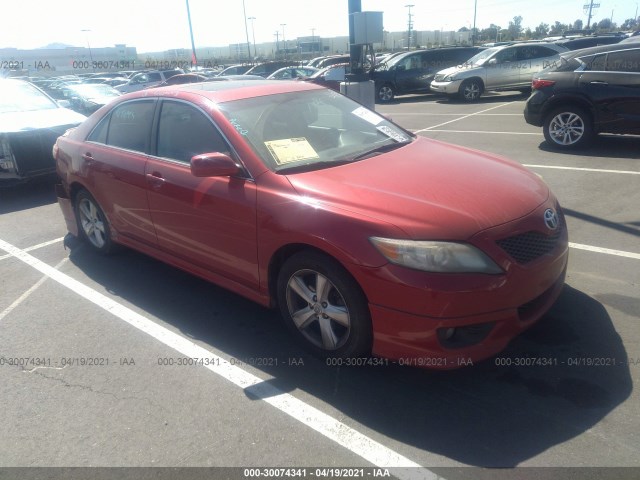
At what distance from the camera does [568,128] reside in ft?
27.3

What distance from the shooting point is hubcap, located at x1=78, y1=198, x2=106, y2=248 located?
499cm

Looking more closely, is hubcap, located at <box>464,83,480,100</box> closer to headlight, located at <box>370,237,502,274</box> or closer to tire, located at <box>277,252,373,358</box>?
tire, located at <box>277,252,373,358</box>

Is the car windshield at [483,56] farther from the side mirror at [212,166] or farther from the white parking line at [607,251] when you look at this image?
the side mirror at [212,166]

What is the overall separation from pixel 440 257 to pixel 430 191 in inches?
21.0

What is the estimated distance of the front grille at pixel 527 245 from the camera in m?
2.79

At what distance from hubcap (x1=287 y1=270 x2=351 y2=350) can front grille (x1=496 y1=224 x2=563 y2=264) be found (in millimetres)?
961

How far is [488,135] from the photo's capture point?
34.1 feet

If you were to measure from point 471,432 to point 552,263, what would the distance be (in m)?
1.07

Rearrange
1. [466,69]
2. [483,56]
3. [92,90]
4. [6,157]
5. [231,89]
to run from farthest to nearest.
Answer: [483,56] → [466,69] → [92,90] → [6,157] → [231,89]

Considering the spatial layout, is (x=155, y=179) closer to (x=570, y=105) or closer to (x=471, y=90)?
(x=570, y=105)

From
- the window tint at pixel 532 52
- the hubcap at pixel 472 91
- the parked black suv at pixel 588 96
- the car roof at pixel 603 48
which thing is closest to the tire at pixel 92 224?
the parked black suv at pixel 588 96

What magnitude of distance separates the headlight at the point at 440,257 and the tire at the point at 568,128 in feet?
21.5

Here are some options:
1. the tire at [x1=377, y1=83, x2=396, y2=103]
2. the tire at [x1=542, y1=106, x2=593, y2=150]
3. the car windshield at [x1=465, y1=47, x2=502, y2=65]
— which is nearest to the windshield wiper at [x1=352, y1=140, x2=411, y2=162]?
the tire at [x1=542, y1=106, x2=593, y2=150]

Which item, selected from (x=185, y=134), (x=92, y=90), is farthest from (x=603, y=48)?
(x=92, y=90)
